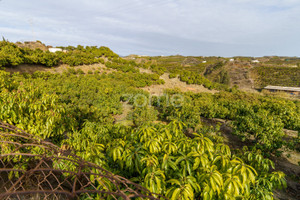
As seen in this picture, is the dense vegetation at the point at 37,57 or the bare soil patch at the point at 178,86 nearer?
the dense vegetation at the point at 37,57

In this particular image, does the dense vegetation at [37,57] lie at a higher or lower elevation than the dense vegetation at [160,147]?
higher


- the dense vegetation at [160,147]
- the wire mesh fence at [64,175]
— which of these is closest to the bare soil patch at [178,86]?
the dense vegetation at [160,147]

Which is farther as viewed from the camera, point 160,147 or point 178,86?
point 178,86

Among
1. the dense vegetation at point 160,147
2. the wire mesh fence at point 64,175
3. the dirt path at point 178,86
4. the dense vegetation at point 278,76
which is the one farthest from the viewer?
the dense vegetation at point 278,76

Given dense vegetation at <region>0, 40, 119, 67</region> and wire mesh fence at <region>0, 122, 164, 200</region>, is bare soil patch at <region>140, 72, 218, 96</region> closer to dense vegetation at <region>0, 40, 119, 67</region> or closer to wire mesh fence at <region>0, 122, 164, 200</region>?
dense vegetation at <region>0, 40, 119, 67</region>

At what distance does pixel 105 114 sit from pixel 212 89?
18.7m

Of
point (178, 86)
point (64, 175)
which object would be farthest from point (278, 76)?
point (64, 175)

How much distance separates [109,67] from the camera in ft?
68.5

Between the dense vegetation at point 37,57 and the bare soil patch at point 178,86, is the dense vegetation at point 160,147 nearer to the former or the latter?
the dense vegetation at point 37,57

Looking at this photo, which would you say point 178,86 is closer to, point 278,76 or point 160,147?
point 160,147

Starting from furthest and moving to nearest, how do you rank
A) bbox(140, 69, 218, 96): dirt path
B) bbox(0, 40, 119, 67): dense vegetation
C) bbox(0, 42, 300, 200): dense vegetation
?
bbox(140, 69, 218, 96): dirt path
bbox(0, 40, 119, 67): dense vegetation
bbox(0, 42, 300, 200): dense vegetation

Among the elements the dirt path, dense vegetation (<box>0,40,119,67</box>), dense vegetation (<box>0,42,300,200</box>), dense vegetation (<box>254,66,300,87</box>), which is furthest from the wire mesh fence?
dense vegetation (<box>254,66,300,87</box>)

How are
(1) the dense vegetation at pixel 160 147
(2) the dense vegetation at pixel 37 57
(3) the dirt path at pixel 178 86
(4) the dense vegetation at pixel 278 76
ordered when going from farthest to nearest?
(4) the dense vegetation at pixel 278 76
(3) the dirt path at pixel 178 86
(2) the dense vegetation at pixel 37 57
(1) the dense vegetation at pixel 160 147

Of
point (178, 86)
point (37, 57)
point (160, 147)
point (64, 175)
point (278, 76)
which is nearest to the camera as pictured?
point (64, 175)
